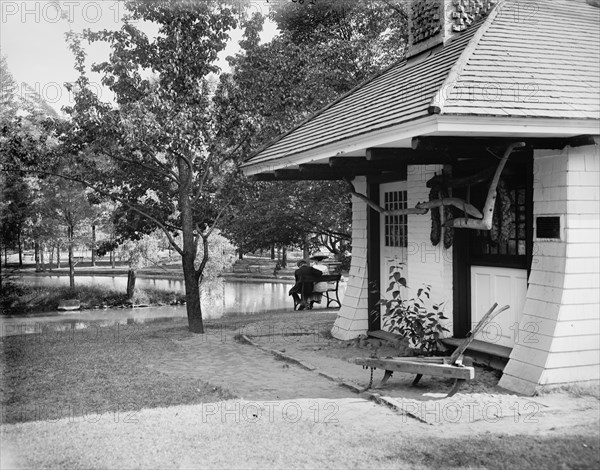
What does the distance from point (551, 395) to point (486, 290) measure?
6.73 feet

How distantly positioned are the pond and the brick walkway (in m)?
14.2

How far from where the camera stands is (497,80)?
6969 millimetres

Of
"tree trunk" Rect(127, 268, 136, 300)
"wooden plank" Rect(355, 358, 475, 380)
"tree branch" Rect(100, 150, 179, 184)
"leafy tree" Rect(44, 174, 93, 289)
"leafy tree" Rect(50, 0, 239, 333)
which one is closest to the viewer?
"wooden plank" Rect(355, 358, 475, 380)

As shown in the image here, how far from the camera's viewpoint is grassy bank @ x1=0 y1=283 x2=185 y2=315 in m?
31.0

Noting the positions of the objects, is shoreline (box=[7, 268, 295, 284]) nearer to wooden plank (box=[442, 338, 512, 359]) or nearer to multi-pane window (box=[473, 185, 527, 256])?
wooden plank (box=[442, 338, 512, 359])

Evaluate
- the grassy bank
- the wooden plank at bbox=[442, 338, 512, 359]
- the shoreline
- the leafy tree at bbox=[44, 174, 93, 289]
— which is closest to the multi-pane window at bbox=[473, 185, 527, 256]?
the wooden plank at bbox=[442, 338, 512, 359]

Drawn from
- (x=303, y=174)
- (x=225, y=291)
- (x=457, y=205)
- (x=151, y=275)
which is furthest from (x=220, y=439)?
(x=151, y=275)

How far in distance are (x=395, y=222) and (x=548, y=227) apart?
374 cm

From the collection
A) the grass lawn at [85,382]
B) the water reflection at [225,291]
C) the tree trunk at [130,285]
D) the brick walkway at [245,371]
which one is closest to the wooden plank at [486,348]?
the brick walkway at [245,371]

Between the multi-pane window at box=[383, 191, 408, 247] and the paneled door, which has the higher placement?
the multi-pane window at box=[383, 191, 408, 247]

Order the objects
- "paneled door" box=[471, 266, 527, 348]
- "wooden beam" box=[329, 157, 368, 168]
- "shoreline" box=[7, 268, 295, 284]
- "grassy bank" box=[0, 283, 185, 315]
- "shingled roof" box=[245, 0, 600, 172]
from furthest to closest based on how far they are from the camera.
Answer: "shoreline" box=[7, 268, 295, 284], "grassy bank" box=[0, 283, 185, 315], "wooden beam" box=[329, 157, 368, 168], "paneled door" box=[471, 266, 527, 348], "shingled roof" box=[245, 0, 600, 172]

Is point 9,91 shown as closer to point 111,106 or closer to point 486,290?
point 111,106

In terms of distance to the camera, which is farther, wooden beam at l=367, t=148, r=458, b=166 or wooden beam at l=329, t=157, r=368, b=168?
wooden beam at l=329, t=157, r=368, b=168

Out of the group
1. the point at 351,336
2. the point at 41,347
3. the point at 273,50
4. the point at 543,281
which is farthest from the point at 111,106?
the point at 543,281
